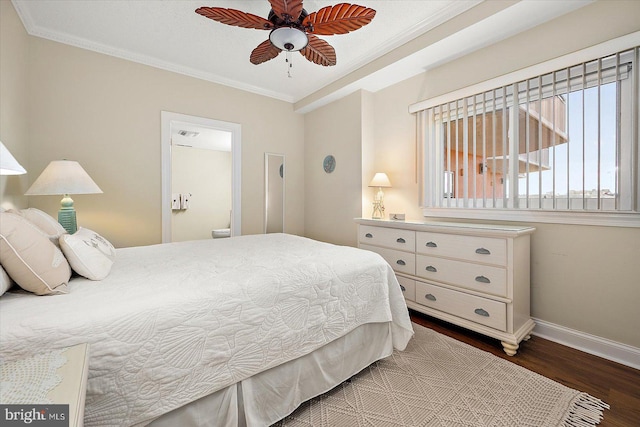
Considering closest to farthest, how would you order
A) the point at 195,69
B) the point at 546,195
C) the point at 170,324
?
the point at 170,324
the point at 546,195
the point at 195,69

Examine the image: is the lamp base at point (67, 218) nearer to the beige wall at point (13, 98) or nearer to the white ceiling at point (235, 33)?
the beige wall at point (13, 98)

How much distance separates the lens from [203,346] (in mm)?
1070

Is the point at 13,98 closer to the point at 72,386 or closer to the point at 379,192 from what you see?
the point at 72,386

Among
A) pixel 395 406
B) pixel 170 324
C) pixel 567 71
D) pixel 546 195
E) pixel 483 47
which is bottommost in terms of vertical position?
pixel 395 406

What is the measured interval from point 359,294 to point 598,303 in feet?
5.93

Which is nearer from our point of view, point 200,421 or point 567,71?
point 200,421

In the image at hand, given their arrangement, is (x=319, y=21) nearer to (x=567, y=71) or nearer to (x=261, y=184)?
(x=567, y=71)

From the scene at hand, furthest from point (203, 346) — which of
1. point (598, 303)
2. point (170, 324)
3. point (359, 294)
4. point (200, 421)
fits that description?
point (598, 303)

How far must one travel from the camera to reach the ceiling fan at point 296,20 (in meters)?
1.71

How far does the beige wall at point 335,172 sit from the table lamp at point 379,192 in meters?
0.23

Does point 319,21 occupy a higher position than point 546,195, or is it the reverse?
point 319,21

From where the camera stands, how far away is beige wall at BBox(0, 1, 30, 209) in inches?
78.2

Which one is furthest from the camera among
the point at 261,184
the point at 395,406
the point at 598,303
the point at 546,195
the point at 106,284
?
the point at 261,184

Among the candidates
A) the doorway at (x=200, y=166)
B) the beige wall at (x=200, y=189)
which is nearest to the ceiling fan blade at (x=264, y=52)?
the doorway at (x=200, y=166)
